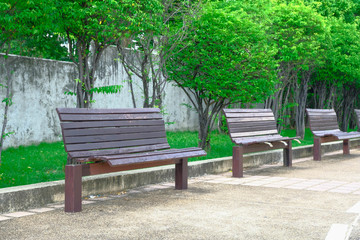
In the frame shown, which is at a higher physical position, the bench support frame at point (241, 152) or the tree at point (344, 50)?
the tree at point (344, 50)

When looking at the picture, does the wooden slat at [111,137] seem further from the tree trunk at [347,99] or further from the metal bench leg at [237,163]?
the tree trunk at [347,99]

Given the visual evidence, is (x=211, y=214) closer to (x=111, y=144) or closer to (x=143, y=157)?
(x=143, y=157)

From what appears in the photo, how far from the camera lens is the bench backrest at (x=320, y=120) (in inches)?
474

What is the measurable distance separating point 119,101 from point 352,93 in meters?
16.0

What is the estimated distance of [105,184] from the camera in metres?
6.79

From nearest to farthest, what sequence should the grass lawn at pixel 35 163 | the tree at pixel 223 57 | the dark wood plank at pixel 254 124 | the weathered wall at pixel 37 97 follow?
the grass lawn at pixel 35 163
the dark wood plank at pixel 254 124
the tree at pixel 223 57
the weathered wall at pixel 37 97

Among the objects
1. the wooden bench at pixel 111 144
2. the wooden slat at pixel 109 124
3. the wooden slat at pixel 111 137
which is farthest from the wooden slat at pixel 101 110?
the wooden slat at pixel 111 137

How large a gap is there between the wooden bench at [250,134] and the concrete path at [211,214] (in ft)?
2.24

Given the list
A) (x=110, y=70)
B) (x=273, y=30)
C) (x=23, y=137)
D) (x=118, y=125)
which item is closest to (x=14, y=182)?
(x=118, y=125)

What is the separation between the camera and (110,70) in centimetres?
1469

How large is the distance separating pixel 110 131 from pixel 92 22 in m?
2.00

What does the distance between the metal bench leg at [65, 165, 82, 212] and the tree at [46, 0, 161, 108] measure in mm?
2133

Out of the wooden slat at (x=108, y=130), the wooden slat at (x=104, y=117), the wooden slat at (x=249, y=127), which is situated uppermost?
the wooden slat at (x=104, y=117)

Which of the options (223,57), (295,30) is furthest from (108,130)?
(295,30)
